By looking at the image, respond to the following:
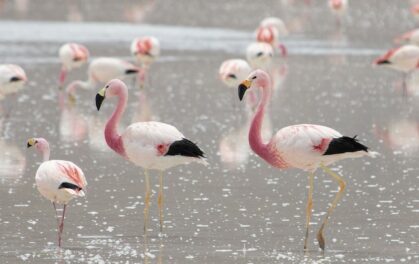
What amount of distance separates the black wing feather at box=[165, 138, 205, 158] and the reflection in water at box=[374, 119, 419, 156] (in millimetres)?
3568

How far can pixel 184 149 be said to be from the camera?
8.09 meters

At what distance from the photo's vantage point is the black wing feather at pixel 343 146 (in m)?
7.64

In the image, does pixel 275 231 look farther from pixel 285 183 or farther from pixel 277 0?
pixel 277 0

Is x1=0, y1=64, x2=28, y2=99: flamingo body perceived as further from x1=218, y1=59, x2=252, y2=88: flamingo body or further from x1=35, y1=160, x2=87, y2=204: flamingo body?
x1=35, y1=160, x2=87, y2=204: flamingo body

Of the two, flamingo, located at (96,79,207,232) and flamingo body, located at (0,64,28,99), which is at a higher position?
flamingo body, located at (0,64,28,99)

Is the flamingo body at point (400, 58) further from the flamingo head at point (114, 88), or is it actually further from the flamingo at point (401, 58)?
the flamingo head at point (114, 88)

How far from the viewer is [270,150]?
312 inches

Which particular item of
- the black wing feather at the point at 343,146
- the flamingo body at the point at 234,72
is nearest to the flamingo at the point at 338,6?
the flamingo body at the point at 234,72

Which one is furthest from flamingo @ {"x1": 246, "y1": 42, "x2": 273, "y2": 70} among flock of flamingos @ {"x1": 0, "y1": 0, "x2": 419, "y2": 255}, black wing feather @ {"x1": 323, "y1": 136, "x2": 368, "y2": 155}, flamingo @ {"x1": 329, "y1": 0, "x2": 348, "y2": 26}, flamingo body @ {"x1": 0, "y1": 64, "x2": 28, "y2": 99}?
black wing feather @ {"x1": 323, "y1": 136, "x2": 368, "y2": 155}

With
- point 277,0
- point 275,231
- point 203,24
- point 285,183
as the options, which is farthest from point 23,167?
point 277,0

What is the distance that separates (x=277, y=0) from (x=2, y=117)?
1785cm

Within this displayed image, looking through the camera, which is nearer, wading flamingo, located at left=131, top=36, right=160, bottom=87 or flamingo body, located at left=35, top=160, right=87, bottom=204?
flamingo body, located at left=35, top=160, right=87, bottom=204

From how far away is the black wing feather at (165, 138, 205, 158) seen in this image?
8.06 m

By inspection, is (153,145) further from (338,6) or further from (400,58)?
(338,6)
